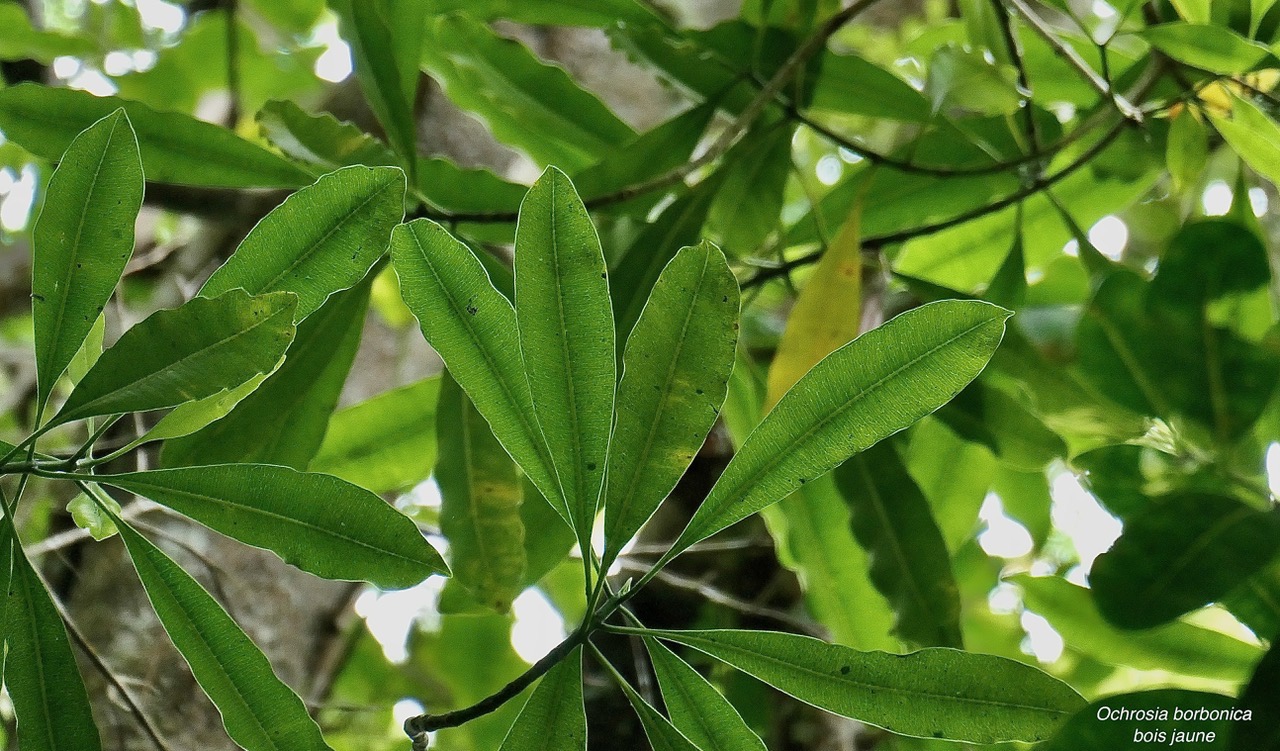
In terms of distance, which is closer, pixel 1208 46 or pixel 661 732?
pixel 661 732

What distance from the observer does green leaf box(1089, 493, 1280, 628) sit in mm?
618

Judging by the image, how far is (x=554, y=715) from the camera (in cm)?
53

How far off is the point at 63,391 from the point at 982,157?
4.46 ft

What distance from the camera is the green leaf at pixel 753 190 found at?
0.90 metres

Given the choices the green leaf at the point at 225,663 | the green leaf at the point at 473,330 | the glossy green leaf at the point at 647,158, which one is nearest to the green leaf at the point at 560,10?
the glossy green leaf at the point at 647,158

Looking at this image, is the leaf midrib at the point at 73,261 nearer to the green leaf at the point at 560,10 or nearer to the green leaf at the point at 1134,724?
the green leaf at the point at 560,10

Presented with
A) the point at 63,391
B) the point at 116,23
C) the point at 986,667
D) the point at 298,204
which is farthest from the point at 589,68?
the point at 986,667

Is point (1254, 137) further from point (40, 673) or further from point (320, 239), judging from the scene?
point (40, 673)

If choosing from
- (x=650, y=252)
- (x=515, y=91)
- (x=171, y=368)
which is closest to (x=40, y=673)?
(x=171, y=368)

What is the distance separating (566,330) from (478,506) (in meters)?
0.26

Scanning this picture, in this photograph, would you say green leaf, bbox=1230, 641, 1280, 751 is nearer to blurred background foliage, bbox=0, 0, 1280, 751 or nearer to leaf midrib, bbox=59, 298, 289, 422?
blurred background foliage, bbox=0, 0, 1280, 751

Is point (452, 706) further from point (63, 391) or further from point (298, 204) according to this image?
point (298, 204)

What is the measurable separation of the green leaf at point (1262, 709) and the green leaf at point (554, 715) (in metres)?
0.35

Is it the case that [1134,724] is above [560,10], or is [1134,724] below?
below
